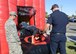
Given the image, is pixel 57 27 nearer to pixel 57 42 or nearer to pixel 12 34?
pixel 57 42

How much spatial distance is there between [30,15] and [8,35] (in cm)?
1073

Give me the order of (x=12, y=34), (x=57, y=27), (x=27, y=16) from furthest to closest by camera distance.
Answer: (x=27, y=16) < (x=57, y=27) < (x=12, y=34)

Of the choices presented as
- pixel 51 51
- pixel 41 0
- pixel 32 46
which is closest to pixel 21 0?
pixel 41 0

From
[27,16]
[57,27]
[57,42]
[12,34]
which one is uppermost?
[27,16]

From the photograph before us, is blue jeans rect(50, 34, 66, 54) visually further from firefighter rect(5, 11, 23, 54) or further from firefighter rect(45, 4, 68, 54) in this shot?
firefighter rect(5, 11, 23, 54)

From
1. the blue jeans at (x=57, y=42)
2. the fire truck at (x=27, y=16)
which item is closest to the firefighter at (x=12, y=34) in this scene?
the blue jeans at (x=57, y=42)

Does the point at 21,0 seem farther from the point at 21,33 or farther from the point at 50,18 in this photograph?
the point at 50,18

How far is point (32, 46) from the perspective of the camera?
945 cm

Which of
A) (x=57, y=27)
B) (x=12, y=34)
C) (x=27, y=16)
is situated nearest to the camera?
(x=12, y=34)

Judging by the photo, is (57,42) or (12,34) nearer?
(12,34)

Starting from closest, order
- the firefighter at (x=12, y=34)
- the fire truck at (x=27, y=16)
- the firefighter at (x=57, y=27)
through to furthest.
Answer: the firefighter at (x=12, y=34)
the firefighter at (x=57, y=27)
the fire truck at (x=27, y=16)

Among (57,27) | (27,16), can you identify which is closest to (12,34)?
(57,27)

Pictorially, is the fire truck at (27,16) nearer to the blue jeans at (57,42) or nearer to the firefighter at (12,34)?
the blue jeans at (57,42)

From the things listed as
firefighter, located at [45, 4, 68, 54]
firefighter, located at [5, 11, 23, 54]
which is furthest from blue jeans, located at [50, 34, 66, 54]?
firefighter, located at [5, 11, 23, 54]
